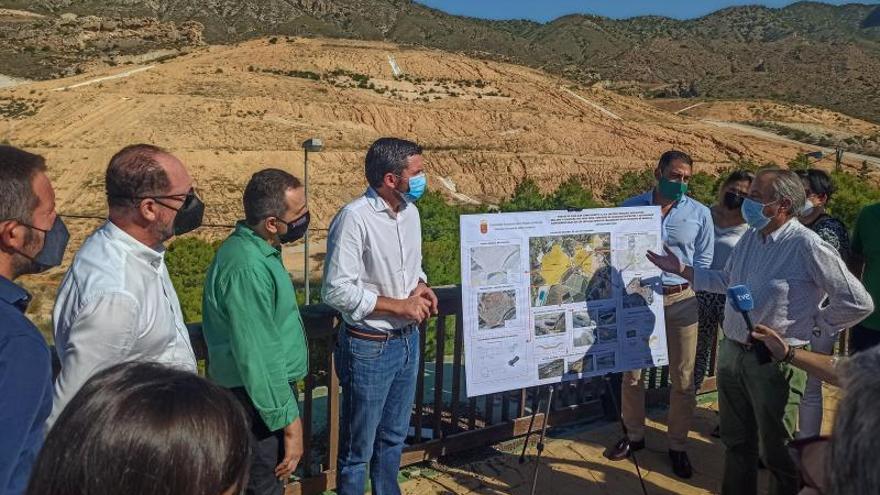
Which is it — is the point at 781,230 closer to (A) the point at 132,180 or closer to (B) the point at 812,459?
(B) the point at 812,459

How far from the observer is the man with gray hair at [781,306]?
3111 millimetres

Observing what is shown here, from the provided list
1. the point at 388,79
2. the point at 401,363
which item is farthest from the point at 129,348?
the point at 388,79

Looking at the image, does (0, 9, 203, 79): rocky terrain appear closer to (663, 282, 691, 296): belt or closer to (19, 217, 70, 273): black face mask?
(663, 282, 691, 296): belt

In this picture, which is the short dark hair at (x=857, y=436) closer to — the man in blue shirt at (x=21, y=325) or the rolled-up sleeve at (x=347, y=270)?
the man in blue shirt at (x=21, y=325)

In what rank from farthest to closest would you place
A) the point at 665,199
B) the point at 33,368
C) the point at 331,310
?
the point at 665,199
the point at 331,310
the point at 33,368

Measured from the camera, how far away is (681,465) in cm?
433

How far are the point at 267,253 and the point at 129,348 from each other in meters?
0.78

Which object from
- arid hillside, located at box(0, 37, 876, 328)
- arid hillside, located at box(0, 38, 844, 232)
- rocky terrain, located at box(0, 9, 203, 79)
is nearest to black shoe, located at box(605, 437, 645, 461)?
arid hillside, located at box(0, 37, 876, 328)

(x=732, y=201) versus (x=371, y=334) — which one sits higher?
(x=732, y=201)

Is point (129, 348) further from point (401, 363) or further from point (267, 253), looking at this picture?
point (401, 363)

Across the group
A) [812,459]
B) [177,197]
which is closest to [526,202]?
[177,197]

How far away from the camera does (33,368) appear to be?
155 centimetres

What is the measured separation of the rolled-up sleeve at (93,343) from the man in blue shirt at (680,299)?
3.25 metres

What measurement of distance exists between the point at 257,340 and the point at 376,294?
0.67 m
